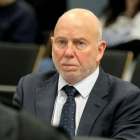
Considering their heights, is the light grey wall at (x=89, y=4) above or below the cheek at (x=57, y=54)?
below

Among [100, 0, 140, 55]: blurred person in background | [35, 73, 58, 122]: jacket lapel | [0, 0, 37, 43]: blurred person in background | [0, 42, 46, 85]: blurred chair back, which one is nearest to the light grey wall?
[0, 0, 37, 43]: blurred person in background

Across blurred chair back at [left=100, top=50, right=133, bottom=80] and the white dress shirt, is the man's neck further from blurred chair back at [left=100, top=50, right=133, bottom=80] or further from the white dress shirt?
the white dress shirt

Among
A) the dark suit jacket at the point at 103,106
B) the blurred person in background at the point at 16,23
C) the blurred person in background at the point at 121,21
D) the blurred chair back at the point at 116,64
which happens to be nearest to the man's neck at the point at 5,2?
the blurred person in background at the point at 16,23

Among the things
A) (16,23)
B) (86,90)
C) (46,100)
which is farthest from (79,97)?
(16,23)

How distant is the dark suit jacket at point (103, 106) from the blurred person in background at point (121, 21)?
4.75 feet

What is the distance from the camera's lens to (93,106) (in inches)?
62.7

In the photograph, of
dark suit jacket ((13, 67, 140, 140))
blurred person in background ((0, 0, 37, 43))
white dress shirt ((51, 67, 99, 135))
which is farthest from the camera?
blurred person in background ((0, 0, 37, 43))

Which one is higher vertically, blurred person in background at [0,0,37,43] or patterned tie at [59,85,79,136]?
patterned tie at [59,85,79,136]

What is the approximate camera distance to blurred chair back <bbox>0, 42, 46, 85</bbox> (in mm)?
2664

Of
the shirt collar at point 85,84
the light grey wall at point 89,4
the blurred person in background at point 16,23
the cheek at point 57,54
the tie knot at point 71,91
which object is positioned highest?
the cheek at point 57,54

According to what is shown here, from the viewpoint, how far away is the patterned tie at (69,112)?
5.14ft

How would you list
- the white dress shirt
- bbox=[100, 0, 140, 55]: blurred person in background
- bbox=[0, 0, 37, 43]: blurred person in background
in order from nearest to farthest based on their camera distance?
the white dress shirt < bbox=[100, 0, 140, 55]: blurred person in background < bbox=[0, 0, 37, 43]: blurred person in background

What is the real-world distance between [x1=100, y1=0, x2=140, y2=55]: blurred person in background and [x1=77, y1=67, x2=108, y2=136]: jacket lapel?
1.45 meters

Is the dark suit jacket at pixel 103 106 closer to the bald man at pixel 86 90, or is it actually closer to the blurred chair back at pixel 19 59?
the bald man at pixel 86 90
